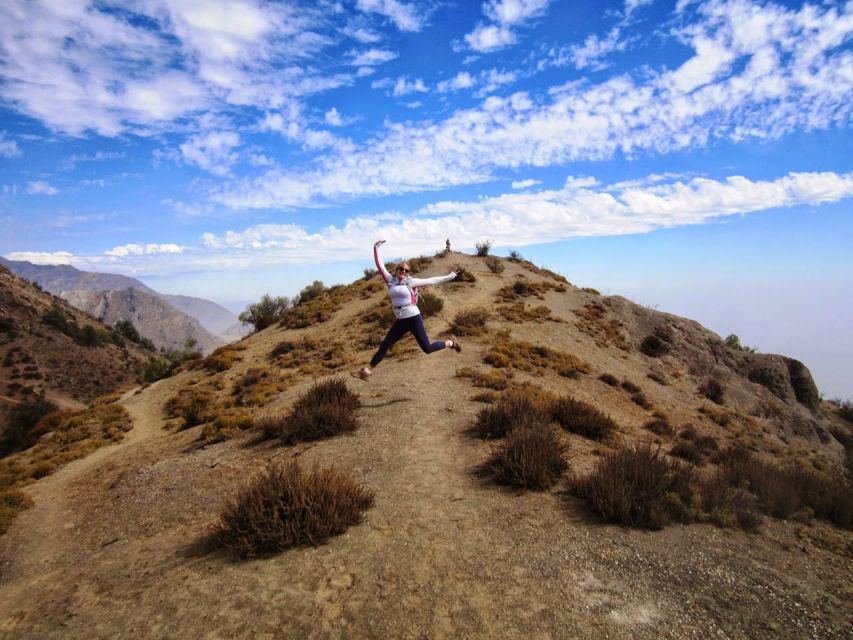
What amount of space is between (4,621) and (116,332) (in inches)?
4160

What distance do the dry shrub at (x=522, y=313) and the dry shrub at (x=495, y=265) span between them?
719cm

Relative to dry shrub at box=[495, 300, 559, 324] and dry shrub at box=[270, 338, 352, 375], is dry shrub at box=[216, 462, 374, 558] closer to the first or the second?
dry shrub at box=[270, 338, 352, 375]

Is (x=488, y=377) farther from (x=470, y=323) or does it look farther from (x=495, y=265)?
(x=495, y=265)

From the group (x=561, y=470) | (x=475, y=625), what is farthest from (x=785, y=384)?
(x=475, y=625)

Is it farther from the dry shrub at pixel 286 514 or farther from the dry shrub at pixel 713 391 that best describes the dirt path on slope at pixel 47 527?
Answer: the dry shrub at pixel 713 391

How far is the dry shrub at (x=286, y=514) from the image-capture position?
5191 millimetres

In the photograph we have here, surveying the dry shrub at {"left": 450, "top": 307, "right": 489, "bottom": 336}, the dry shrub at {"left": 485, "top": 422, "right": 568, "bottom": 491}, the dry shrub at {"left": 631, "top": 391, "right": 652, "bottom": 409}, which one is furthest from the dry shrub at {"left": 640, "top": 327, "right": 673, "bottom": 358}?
the dry shrub at {"left": 485, "top": 422, "right": 568, "bottom": 491}

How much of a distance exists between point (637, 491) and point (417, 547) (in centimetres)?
325

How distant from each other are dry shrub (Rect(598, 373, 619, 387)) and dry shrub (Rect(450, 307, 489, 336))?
536 cm

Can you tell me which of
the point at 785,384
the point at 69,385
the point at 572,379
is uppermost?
the point at 572,379

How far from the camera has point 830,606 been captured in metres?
4.37

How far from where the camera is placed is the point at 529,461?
686 cm

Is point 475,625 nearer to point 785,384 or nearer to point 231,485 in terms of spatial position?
point 231,485

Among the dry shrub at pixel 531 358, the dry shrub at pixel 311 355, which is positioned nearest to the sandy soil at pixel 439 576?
the dry shrub at pixel 531 358
